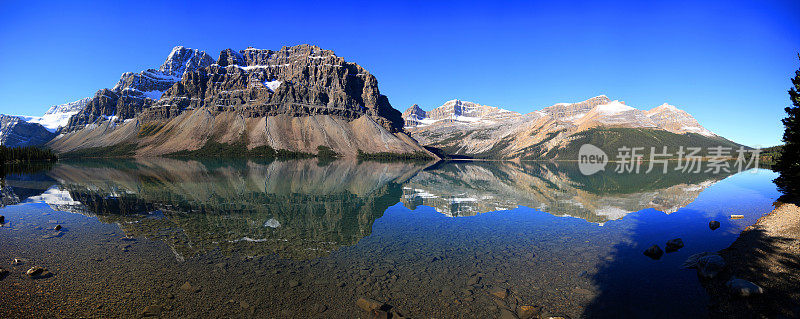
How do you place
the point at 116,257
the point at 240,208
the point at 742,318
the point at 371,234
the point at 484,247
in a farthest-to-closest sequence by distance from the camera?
the point at 240,208 → the point at 371,234 → the point at 484,247 → the point at 116,257 → the point at 742,318

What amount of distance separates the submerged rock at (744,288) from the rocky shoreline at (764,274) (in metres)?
0.16

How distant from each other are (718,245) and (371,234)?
2634 cm

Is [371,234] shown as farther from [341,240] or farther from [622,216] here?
[622,216]

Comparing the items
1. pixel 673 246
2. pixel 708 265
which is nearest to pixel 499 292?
pixel 708 265

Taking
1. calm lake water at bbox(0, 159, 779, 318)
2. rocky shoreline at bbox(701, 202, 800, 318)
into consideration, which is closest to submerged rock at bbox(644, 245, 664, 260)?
calm lake water at bbox(0, 159, 779, 318)

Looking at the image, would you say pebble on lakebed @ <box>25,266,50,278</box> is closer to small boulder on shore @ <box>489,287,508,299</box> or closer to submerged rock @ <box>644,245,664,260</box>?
small boulder on shore @ <box>489,287,508,299</box>

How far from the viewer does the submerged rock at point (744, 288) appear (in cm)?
1348

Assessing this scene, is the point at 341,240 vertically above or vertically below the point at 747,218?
below

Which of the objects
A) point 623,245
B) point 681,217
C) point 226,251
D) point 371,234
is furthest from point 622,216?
point 226,251

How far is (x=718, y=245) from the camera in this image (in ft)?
76.9

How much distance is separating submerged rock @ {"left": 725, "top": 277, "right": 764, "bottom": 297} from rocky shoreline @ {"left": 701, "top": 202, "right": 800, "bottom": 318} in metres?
0.16

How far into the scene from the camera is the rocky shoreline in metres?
12.9

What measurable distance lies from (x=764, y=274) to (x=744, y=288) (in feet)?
13.9

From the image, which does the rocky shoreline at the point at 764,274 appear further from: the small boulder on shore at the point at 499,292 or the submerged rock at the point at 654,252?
the small boulder on shore at the point at 499,292
